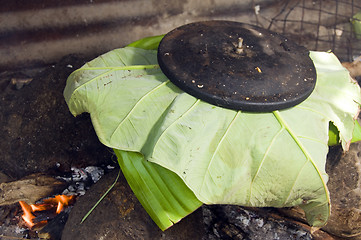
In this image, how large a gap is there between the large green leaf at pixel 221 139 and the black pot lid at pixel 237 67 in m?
0.08

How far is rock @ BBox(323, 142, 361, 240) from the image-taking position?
2221mm

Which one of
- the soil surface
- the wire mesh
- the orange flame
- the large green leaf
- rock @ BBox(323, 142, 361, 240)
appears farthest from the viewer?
the wire mesh

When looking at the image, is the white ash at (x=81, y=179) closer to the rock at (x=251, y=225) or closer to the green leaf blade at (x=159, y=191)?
the green leaf blade at (x=159, y=191)

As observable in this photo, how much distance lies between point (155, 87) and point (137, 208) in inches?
30.3

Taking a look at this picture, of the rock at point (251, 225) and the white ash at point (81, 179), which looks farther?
the white ash at point (81, 179)

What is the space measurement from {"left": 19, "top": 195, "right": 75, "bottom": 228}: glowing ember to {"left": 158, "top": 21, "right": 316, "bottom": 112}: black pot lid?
1.30 meters

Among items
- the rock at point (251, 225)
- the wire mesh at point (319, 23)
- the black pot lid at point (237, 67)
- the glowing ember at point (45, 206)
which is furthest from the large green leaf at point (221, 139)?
the wire mesh at point (319, 23)

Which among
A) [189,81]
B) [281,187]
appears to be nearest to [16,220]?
[189,81]

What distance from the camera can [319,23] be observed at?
3.67 m

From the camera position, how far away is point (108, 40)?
10.0 ft

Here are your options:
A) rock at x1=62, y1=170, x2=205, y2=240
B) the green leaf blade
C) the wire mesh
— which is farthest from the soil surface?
the wire mesh

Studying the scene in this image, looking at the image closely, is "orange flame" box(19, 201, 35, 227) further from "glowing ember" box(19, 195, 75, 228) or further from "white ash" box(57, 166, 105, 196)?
"white ash" box(57, 166, 105, 196)

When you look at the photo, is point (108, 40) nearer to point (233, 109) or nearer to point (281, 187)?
point (233, 109)

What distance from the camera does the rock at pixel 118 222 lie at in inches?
74.9
